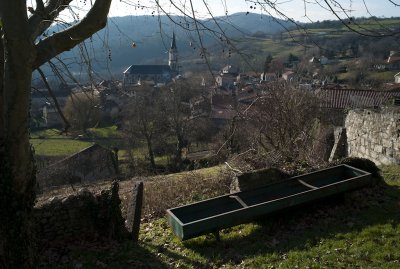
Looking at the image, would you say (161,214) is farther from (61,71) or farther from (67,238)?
(61,71)

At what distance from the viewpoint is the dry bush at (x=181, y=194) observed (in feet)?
34.3

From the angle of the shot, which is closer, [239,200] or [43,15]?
[43,15]

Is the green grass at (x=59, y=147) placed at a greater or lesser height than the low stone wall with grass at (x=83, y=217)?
lesser

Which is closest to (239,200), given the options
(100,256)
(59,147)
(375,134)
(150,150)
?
(100,256)

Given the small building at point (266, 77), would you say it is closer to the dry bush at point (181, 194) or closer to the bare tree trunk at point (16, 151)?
the bare tree trunk at point (16, 151)

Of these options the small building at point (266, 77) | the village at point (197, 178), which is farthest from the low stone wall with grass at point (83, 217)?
the small building at point (266, 77)

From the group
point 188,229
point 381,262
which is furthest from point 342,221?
point 188,229

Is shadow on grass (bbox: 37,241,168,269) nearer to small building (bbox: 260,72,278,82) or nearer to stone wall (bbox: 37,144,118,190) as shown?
small building (bbox: 260,72,278,82)

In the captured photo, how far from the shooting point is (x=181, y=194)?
1115 cm

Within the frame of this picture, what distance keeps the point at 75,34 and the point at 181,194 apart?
8.05 meters

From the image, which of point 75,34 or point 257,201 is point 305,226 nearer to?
point 257,201

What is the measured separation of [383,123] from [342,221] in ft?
19.7

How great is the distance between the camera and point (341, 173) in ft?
29.6

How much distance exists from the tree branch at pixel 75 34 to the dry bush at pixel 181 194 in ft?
22.7
